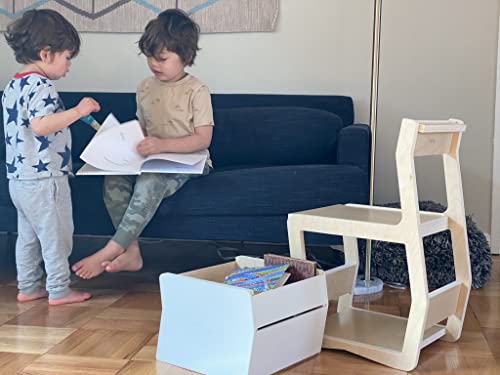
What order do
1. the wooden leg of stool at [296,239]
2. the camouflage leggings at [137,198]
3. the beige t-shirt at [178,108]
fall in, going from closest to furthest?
the wooden leg of stool at [296,239] < the camouflage leggings at [137,198] < the beige t-shirt at [178,108]

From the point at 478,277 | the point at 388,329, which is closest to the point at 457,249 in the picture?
→ the point at 388,329

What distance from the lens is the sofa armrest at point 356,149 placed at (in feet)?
6.70

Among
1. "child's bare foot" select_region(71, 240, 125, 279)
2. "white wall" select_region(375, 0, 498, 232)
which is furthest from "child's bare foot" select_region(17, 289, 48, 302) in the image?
"white wall" select_region(375, 0, 498, 232)

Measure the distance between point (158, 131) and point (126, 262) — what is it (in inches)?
15.9

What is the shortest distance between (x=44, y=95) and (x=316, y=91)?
1.31m

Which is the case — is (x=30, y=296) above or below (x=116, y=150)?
below

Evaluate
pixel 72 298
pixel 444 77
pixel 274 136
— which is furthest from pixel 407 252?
pixel 444 77

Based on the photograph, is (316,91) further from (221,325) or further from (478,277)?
(221,325)

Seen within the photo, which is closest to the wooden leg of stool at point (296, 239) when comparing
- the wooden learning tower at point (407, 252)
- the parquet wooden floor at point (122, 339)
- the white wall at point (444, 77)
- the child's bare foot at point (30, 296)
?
the wooden learning tower at point (407, 252)

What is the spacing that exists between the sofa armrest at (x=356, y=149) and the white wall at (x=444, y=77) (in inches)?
29.5

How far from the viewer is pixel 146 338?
5.07ft

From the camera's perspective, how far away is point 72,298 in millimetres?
1841

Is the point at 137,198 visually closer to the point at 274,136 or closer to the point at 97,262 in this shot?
the point at 97,262

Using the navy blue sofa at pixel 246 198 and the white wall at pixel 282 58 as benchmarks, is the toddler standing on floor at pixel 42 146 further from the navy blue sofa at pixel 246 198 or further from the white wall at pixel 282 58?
the white wall at pixel 282 58
